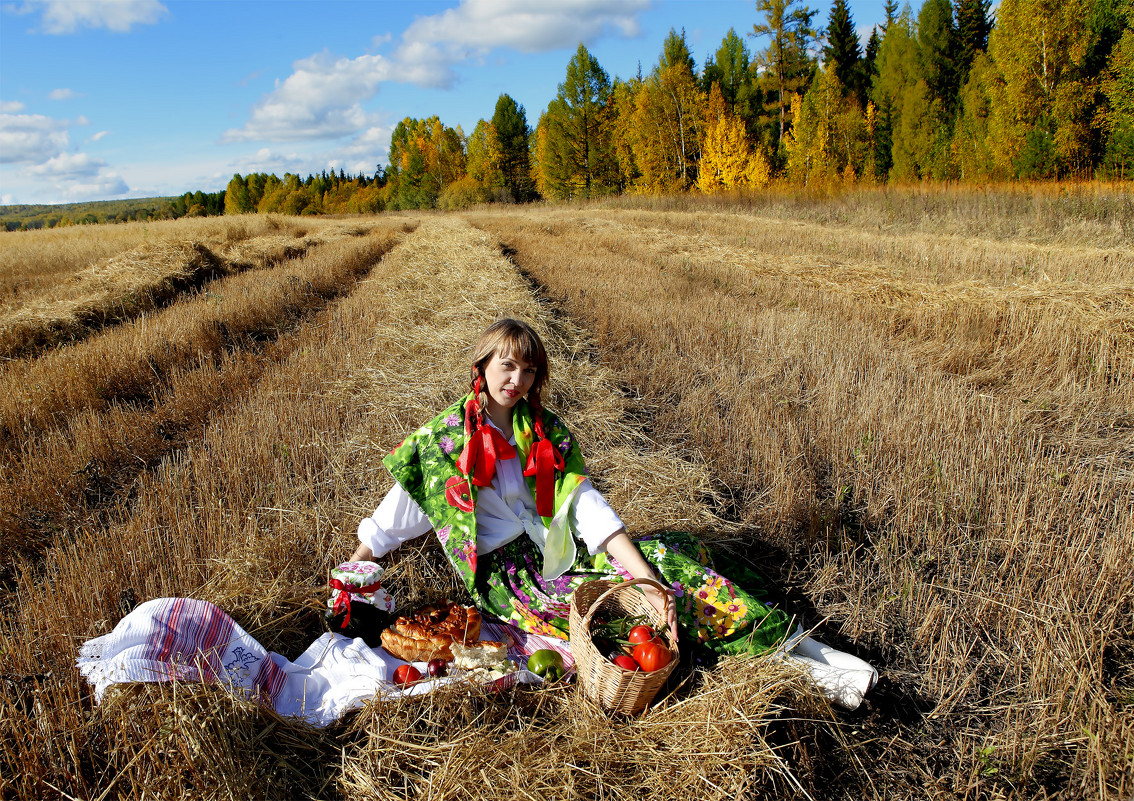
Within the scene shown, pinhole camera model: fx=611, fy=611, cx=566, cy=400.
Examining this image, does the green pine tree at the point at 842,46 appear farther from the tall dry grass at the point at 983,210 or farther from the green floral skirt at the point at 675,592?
the green floral skirt at the point at 675,592

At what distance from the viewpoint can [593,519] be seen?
8.41 feet

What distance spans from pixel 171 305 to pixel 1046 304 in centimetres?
1158

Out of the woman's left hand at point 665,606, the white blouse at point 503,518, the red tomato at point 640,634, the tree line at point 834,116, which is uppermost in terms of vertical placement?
the tree line at point 834,116

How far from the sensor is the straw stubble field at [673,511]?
2033 mm

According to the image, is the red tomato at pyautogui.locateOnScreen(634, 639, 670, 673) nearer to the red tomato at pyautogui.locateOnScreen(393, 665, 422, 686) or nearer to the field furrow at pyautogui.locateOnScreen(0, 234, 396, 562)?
the red tomato at pyautogui.locateOnScreen(393, 665, 422, 686)

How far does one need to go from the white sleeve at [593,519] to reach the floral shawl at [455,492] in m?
0.04

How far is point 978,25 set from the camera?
89.6ft

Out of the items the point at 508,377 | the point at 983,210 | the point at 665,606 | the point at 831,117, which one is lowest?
the point at 665,606

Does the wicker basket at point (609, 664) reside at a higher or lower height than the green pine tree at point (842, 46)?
lower

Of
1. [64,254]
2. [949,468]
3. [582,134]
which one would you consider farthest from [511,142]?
[949,468]

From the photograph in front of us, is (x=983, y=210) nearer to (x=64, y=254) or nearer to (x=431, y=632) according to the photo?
(x=431, y=632)

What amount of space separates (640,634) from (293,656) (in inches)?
60.0

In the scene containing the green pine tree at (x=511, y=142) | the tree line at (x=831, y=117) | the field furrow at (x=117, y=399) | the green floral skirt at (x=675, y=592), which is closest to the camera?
the green floral skirt at (x=675, y=592)

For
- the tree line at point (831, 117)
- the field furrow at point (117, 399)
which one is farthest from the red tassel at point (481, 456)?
the tree line at point (831, 117)
